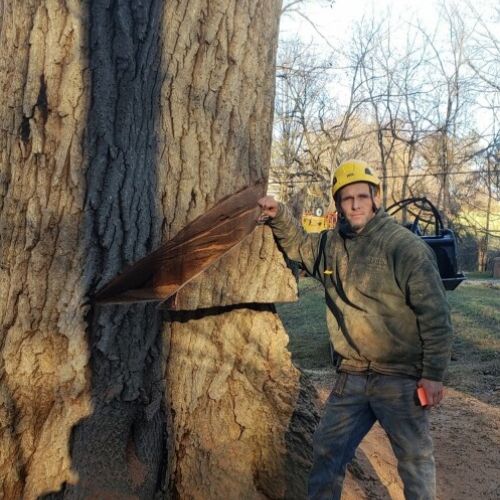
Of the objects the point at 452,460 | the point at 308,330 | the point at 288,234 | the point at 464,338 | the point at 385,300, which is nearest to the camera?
the point at 385,300

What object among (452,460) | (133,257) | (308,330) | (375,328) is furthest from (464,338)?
(133,257)

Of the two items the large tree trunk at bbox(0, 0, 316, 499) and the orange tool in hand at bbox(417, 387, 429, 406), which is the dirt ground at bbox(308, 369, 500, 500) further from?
the orange tool in hand at bbox(417, 387, 429, 406)

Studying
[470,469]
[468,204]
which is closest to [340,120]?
[468,204]

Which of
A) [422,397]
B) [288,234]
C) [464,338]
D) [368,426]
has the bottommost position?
[464,338]

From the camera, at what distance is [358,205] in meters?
2.82

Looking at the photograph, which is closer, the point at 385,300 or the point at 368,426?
the point at 385,300

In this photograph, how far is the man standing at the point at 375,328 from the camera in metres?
2.60

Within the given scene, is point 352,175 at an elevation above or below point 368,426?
above

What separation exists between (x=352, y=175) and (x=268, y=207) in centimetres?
43

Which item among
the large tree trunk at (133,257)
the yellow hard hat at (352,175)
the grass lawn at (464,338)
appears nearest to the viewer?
the large tree trunk at (133,257)

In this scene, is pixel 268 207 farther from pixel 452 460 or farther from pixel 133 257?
pixel 452 460

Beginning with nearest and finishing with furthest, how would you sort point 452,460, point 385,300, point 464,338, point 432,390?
point 432,390, point 385,300, point 452,460, point 464,338

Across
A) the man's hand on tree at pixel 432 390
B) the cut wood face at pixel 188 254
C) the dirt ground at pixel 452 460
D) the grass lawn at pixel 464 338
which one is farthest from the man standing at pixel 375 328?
the grass lawn at pixel 464 338

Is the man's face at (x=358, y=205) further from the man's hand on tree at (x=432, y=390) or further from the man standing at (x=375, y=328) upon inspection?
the man's hand on tree at (x=432, y=390)
